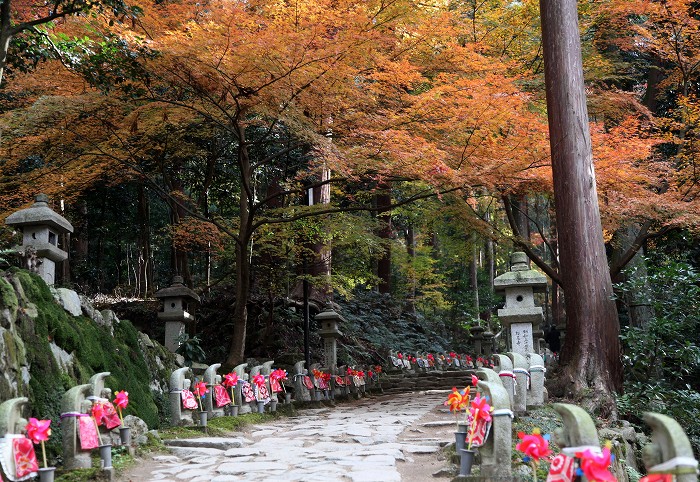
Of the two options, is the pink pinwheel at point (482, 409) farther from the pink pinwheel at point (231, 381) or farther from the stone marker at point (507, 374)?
the pink pinwheel at point (231, 381)

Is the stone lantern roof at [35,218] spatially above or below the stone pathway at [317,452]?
above

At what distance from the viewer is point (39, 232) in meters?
10.3

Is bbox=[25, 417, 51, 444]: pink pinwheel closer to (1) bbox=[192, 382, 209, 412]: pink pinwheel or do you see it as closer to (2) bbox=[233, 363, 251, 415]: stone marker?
(1) bbox=[192, 382, 209, 412]: pink pinwheel

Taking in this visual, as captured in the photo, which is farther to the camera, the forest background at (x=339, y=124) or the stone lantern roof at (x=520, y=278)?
the stone lantern roof at (x=520, y=278)

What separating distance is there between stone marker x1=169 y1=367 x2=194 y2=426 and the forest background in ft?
11.5

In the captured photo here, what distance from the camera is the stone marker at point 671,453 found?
11.0ft

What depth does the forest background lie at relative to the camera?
10.7m

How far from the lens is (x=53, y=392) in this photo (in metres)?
7.46

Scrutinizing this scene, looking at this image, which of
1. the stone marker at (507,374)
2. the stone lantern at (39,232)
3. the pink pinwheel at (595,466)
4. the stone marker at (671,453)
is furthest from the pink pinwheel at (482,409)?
the stone lantern at (39,232)

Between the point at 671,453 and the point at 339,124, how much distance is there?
10259mm

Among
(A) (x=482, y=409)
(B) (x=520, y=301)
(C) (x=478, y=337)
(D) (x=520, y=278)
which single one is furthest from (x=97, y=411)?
(C) (x=478, y=337)

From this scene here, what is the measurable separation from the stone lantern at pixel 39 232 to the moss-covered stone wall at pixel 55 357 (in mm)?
1377

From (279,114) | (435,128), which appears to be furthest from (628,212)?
(279,114)

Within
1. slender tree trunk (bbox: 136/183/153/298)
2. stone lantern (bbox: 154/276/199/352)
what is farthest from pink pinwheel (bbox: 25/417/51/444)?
slender tree trunk (bbox: 136/183/153/298)
